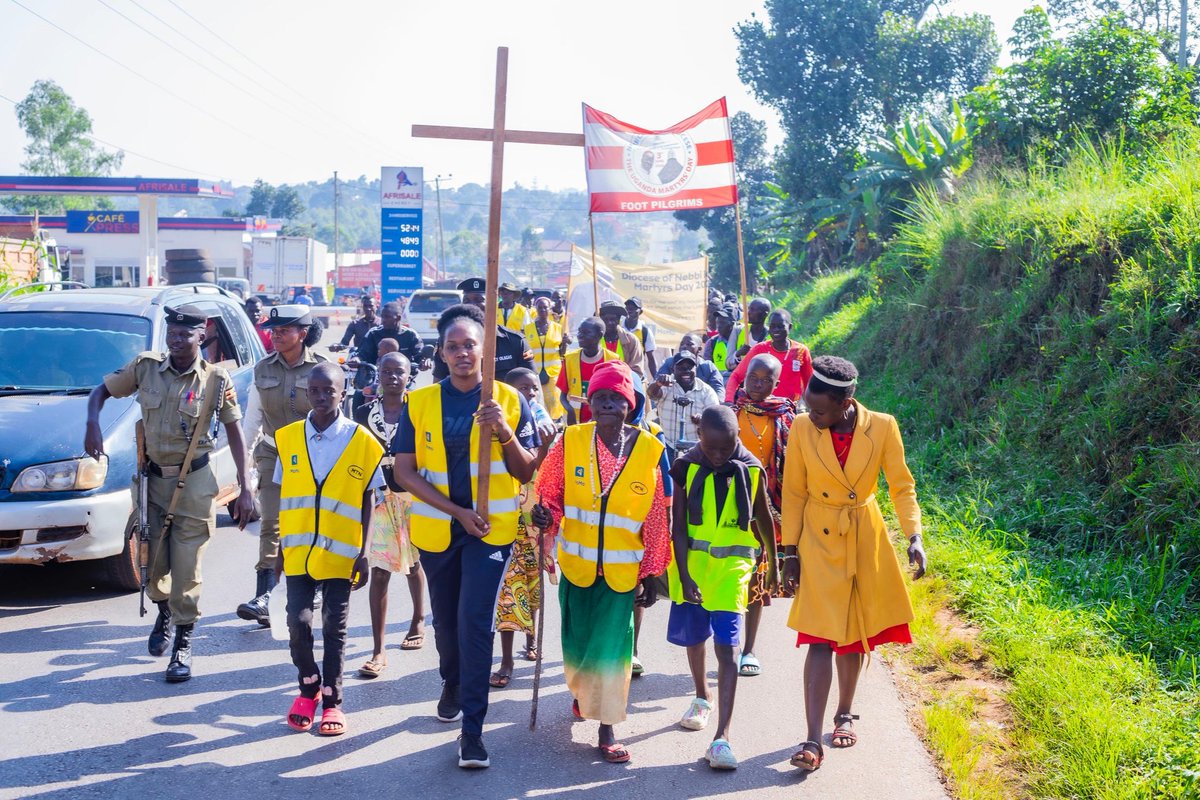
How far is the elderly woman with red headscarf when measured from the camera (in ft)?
17.1

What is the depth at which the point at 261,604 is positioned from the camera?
7.32 metres

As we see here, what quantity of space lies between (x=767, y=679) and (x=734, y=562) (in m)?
1.50

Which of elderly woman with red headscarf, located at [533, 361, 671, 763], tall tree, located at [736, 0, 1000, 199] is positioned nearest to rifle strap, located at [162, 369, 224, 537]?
elderly woman with red headscarf, located at [533, 361, 671, 763]

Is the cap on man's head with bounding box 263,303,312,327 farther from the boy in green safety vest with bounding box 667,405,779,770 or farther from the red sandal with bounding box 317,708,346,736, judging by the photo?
the boy in green safety vest with bounding box 667,405,779,770

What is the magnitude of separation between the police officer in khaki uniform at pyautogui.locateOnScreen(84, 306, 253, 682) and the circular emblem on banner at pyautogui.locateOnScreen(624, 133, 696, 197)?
543 centimetres

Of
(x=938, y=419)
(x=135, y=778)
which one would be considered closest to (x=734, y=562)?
(x=135, y=778)

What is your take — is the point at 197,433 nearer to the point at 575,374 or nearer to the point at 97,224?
the point at 575,374

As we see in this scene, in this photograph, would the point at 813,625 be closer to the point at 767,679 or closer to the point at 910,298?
the point at 767,679

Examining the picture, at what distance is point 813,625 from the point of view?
205 inches

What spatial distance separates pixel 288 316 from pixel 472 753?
3257 mm

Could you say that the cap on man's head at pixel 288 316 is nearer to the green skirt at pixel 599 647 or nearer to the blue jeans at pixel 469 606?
the blue jeans at pixel 469 606

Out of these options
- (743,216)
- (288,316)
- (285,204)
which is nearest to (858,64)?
(743,216)

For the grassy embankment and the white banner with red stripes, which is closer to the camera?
the grassy embankment

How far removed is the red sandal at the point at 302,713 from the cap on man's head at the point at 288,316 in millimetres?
2504
